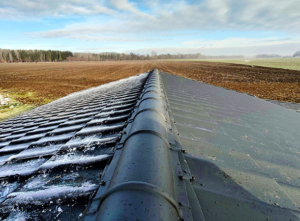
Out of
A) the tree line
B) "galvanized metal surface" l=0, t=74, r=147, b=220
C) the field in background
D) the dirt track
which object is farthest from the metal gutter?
the tree line

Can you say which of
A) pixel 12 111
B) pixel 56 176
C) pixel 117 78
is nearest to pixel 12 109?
pixel 12 111

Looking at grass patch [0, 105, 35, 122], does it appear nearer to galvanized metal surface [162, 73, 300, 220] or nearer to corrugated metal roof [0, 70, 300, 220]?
corrugated metal roof [0, 70, 300, 220]

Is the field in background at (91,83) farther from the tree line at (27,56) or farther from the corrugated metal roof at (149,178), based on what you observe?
the tree line at (27,56)

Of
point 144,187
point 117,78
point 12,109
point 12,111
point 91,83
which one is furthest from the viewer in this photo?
point 117,78

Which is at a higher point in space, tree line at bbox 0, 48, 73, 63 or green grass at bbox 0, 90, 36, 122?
tree line at bbox 0, 48, 73, 63

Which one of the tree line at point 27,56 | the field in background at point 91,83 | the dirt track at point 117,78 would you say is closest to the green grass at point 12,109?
the field in background at point 91,83

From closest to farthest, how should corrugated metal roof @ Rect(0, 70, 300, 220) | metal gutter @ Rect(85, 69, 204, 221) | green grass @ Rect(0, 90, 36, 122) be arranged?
metal gutter @ Rect(85, 69, 204, 221) < corrugated metal roof @ Rect(0, 70, 300, 220) < green grass @ Rect(0, 90, 36, 122)

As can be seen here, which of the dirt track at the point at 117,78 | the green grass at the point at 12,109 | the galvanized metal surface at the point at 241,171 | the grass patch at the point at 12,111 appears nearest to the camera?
the galvanized metal surface at the point at 241,171

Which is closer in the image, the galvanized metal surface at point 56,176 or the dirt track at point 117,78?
the galvanized metal surface at point 56,176

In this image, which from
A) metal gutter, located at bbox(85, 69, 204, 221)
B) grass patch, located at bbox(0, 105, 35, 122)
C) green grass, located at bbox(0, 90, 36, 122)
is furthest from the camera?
green grass, located at bbox(0, 90, 36, 122)

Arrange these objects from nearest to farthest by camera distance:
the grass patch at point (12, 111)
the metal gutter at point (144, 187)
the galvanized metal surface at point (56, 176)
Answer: the metal gutter at point (144, 187) → the galvanized metal surface at point (56, 176) → the grass patch at point (12, 111)

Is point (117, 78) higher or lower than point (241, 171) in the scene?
lower

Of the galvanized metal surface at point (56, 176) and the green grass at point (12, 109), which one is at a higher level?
the galvanized metal surface at point (56, 176)

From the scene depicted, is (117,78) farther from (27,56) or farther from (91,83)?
(27,56)
